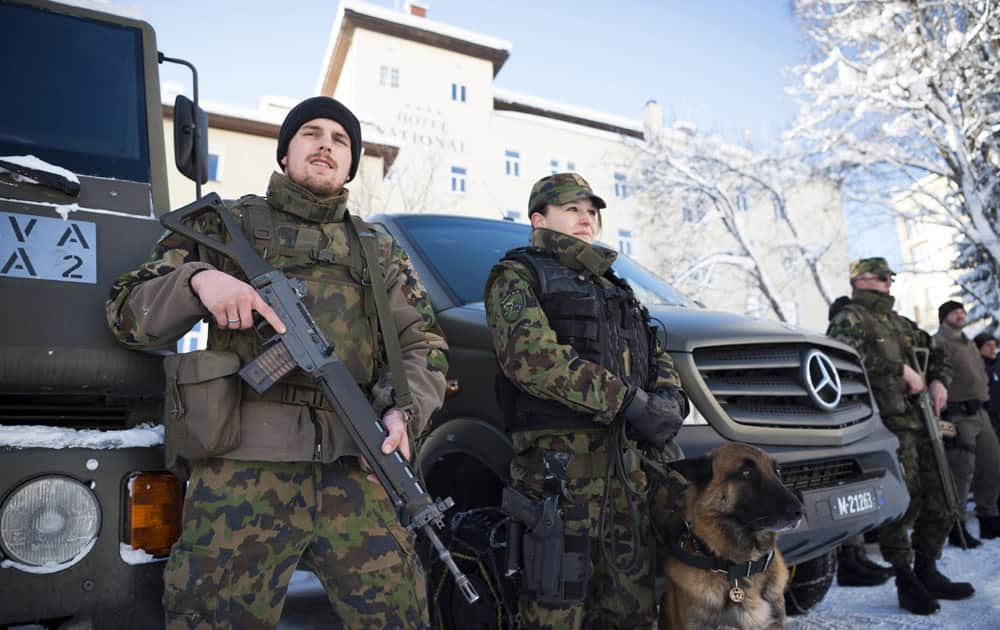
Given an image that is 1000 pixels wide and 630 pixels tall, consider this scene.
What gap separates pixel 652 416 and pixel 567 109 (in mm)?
29423

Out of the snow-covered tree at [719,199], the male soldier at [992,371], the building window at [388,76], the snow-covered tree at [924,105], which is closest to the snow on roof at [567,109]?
the building window at [388,76]

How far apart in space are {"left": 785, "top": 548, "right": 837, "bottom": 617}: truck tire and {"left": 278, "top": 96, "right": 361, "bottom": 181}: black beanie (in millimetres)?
3153

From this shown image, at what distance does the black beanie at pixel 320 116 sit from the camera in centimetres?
226

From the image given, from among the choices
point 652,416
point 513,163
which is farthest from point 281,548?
point 513,163

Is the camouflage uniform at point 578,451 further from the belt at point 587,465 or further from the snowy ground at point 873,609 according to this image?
the snowy ground at point 873,609

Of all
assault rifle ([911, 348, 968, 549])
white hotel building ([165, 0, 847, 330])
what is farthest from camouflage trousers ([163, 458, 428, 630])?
white hotel building ([165, 0, 847, 330])

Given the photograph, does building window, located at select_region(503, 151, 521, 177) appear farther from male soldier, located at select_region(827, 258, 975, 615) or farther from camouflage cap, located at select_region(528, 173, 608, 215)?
camouflage cap, located at select_region(528, 173, 608, 215)

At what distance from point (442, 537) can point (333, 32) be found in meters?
27.6

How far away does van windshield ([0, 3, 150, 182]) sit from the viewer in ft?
7.61

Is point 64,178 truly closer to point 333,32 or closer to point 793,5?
point 793,5

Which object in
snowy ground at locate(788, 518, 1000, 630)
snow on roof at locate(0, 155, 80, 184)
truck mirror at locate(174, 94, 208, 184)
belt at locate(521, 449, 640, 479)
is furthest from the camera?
snowy ground at locate(788, 518, 1000, 630)

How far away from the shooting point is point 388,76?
25844 mm

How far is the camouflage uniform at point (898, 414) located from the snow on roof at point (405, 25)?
971 inches

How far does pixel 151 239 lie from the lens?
6.88 feet
